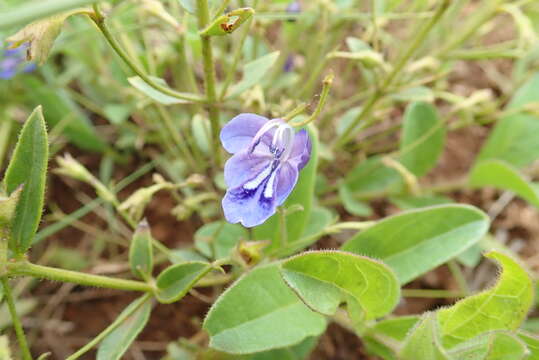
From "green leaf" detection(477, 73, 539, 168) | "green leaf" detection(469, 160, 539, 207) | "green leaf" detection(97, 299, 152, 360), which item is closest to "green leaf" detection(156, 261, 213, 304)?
"green leaf" detection(97, 299, 152, 360)

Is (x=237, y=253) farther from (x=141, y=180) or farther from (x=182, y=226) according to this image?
(x=141, y=180)

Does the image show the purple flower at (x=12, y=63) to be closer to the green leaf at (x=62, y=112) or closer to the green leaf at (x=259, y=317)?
the green leaf at (x=62, y=112)

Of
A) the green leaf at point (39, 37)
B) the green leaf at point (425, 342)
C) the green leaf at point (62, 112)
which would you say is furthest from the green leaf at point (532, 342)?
the green leaf at point (62, 112)

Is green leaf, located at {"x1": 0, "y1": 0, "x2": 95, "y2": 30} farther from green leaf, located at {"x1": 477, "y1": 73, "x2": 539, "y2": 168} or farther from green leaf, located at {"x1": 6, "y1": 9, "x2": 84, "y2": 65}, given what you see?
green leaf, located at {"x1": 477, "y1": 73, "x2": 539, "y2": 168}

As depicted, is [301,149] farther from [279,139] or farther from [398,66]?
[398,66]

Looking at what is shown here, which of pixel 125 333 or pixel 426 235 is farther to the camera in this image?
pixel 426 235

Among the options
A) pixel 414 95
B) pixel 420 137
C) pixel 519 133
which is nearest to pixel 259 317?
pixel 414 95

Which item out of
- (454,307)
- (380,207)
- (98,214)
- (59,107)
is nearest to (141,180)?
(98,214)
